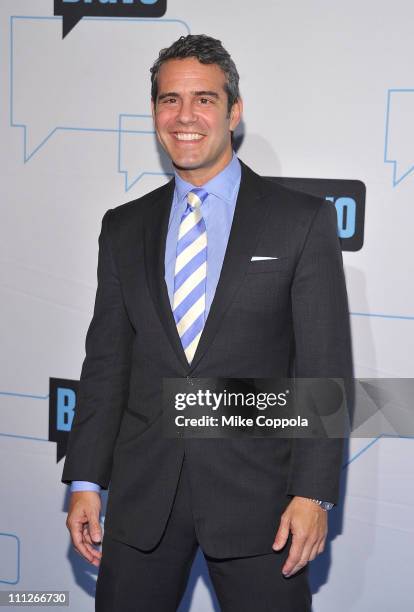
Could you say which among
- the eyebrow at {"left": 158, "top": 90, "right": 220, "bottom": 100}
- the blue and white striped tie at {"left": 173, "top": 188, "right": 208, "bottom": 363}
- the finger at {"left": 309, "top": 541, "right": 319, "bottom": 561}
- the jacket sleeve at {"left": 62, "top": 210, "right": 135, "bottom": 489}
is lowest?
the finger at {"left": 309, "top": 541, "right": 319, "bottom": 561}

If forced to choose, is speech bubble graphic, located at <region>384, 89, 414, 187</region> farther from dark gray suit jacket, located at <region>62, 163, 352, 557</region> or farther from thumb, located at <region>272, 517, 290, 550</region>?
thumb, located at <region>272, 517, 290, 550</region>

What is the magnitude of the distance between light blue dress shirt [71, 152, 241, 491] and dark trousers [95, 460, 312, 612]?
0.21 meters

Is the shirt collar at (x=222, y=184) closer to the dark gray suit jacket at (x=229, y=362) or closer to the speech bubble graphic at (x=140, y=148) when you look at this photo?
the dark gray suit jacket at (x=229, y=362)

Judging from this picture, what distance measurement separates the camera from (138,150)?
2.67 metres

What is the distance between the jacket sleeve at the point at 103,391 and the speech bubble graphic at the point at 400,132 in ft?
3.12

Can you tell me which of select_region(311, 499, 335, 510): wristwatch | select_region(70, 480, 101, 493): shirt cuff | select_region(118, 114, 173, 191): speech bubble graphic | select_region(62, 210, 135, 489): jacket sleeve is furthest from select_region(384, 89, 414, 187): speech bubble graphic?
A: select_region(70, 480, 101, 493): shirt cuff

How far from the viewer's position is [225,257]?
6.18 feet

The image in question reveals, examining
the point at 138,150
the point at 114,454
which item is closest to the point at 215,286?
the point at 114,454

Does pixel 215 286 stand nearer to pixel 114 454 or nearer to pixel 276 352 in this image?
pixel 276 352

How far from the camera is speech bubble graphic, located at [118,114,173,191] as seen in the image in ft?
8.71

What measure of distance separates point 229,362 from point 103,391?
34 centimetres

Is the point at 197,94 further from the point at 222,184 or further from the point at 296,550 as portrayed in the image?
the point at 296,550

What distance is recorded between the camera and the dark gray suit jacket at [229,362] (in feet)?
6.00

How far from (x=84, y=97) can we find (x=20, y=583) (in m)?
1.77
